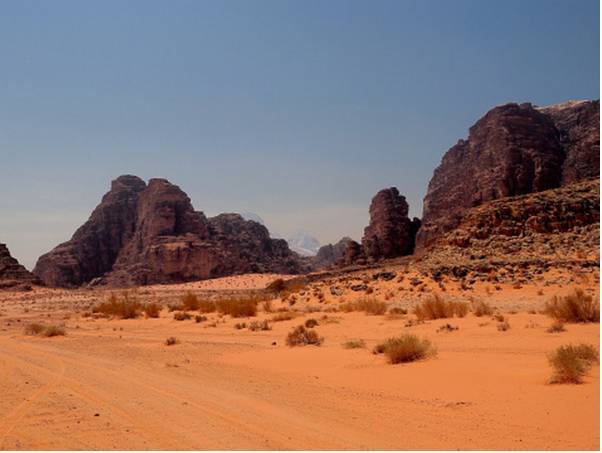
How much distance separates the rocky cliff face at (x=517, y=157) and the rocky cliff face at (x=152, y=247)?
117 ft

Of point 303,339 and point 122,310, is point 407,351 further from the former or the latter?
point 122,310

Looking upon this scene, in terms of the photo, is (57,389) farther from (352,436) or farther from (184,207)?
(184,207)

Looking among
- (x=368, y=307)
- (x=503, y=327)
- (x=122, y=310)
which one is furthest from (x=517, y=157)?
(x=503, y=327)

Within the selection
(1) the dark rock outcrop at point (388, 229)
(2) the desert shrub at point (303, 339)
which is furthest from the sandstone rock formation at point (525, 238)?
(1) the dark rock outcrop at point (388, 229)

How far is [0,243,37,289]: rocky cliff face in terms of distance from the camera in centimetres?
7456

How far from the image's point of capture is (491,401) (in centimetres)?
805

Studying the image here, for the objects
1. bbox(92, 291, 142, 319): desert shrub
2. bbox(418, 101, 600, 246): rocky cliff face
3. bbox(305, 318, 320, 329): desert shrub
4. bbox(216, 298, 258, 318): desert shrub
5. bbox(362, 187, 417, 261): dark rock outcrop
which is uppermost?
bbox(418, 101, 600, 246): rocky cliff face

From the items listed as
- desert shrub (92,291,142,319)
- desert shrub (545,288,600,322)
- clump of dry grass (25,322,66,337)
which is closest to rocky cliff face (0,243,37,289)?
desert shrub (92,291,142,319)

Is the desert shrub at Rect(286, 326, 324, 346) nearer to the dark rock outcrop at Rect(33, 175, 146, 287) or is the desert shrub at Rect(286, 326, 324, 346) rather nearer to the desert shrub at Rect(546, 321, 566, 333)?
the desert shrub at Rect(546, 321, 566, 333)

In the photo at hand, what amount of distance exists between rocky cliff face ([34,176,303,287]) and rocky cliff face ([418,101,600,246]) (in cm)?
3556

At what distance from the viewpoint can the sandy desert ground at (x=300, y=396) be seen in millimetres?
6527

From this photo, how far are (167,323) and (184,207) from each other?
83.2 metres

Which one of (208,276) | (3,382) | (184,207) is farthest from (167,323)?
(184,207)

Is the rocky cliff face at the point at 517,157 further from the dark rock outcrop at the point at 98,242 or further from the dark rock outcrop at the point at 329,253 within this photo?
the dark rock outcrop at the point at 98,242
